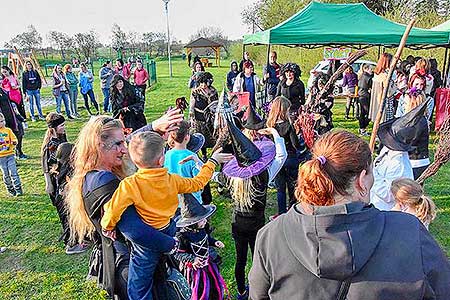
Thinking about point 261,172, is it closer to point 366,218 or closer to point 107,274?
point 107,274

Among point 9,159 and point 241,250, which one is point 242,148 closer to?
point 241,250

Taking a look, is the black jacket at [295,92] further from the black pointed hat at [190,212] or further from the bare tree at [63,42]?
the bare tree at [63,42]

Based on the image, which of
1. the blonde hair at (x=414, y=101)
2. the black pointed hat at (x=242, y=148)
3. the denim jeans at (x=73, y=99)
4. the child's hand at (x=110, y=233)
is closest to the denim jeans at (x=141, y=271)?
the child's hand at (x=110, y=233)

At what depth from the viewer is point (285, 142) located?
4645 millimetres

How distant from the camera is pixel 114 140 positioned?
2.27m

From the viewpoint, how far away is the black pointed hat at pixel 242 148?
2.74 meters

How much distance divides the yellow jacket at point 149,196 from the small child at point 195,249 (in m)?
0.48

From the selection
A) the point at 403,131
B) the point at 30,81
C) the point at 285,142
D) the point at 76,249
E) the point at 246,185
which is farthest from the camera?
the point at 30,81

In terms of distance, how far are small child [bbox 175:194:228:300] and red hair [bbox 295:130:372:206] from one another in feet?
5.26

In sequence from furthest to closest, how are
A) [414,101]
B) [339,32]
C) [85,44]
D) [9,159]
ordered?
[85,44], [339,32], [9,159], [414,101]

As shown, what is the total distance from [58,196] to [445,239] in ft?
14.9

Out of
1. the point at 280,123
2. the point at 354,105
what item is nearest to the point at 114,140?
the point at 280,123

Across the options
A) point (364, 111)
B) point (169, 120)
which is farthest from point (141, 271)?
point (364, 111)

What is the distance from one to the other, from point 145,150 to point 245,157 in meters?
0.94
